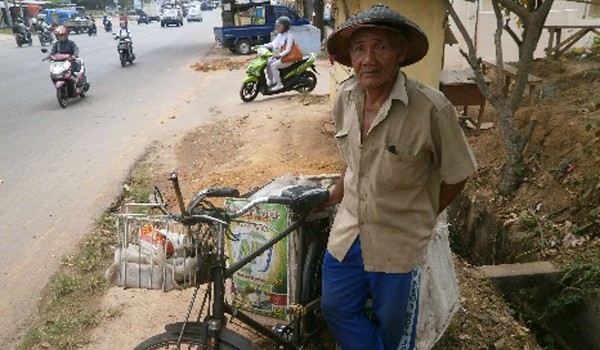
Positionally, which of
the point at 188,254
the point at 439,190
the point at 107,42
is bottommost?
the point at 107,42

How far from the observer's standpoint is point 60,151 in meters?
7.58

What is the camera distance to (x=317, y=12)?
1938cm

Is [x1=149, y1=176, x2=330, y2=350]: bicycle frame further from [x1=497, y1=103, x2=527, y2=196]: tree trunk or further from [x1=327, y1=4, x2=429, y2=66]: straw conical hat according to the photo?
[x1=497, y1=103, x2=527, y2=196]: tree trunk

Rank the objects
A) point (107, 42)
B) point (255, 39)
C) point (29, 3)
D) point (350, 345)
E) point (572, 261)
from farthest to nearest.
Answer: point (29, 3)
point (107, 42)
point (255, 39)
point (572, 261)
point (350, 345)

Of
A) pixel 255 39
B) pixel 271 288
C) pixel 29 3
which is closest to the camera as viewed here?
pixel 271 288

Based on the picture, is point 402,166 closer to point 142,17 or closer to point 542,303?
point 542,303

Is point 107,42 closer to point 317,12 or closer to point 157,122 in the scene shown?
point 317,12

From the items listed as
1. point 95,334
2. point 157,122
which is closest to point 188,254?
point 95,334

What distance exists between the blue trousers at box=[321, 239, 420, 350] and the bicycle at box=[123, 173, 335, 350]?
24cm

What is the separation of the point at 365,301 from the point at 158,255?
0.95 metres

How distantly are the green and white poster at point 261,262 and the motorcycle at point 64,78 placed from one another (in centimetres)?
916

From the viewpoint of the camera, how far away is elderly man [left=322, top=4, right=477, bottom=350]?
6.38 ft

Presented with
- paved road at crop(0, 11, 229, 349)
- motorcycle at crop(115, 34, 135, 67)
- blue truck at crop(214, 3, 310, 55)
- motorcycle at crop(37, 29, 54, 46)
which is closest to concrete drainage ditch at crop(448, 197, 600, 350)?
paved road at crop(0, 11, 229, 349)

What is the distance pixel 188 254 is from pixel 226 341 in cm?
39
